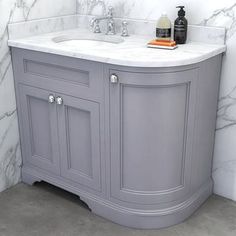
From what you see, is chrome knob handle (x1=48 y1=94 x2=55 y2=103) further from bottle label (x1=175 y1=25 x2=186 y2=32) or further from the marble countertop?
bottle label (x1=175 y1=25 x2=186 y2=32)

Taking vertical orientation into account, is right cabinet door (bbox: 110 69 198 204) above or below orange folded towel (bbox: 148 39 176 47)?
below

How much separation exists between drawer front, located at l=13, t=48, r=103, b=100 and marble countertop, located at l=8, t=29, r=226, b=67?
1.8 inches

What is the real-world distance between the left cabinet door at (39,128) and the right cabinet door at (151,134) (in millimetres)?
403

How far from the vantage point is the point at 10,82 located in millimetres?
2215

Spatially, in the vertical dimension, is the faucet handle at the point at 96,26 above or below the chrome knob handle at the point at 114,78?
above

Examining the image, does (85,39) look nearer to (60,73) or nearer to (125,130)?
(60,73)

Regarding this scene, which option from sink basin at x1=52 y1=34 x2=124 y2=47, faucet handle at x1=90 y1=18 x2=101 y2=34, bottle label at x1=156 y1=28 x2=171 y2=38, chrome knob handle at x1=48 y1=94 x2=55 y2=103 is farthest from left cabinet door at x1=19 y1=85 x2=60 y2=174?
bottle label at x1=156 y1=28 x2=171 y2=38

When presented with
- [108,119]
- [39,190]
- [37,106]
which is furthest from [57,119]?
[39,190]

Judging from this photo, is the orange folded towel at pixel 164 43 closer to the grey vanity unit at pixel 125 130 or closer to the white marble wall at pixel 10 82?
the grey vanity unit at pixel 125 130

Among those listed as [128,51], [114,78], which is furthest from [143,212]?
[128,51]

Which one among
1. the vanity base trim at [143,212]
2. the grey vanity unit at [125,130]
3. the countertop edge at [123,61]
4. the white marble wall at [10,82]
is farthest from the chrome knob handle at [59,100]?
the vanity base trim at [143,212]

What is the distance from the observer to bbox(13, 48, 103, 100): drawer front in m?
1.88

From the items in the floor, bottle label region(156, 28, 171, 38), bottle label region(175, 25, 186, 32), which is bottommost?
the floor

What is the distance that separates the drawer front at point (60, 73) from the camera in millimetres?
1880
